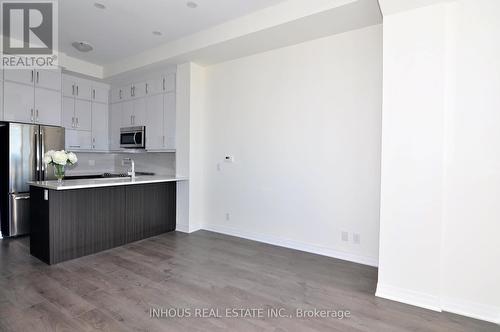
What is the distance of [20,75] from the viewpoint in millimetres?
4215

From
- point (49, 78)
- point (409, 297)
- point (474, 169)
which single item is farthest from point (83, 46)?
point (409, 297)

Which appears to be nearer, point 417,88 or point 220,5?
point 417,88

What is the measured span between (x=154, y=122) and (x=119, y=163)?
5.95 ft

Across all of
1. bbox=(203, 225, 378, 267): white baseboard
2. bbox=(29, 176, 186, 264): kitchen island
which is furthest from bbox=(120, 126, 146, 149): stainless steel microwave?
Answer: bbox=(203, 225, 378, 267): white baseboard

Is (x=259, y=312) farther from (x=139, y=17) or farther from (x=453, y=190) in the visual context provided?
(x=139, y=17)

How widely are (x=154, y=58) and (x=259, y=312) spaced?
4041 mm

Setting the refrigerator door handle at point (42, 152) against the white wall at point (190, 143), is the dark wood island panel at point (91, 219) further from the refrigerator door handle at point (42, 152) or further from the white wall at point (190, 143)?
the refrigerator door handle at point (42, 152)

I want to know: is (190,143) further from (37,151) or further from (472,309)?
(472,309)

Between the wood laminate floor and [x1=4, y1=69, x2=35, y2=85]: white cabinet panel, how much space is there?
2522mm

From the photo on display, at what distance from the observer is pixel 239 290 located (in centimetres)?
252

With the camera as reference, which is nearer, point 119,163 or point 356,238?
point 356,238

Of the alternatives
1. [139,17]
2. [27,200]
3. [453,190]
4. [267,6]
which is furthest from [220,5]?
[27,200]

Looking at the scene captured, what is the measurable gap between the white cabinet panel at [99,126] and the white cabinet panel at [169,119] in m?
1.78

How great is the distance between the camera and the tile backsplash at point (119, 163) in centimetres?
515
